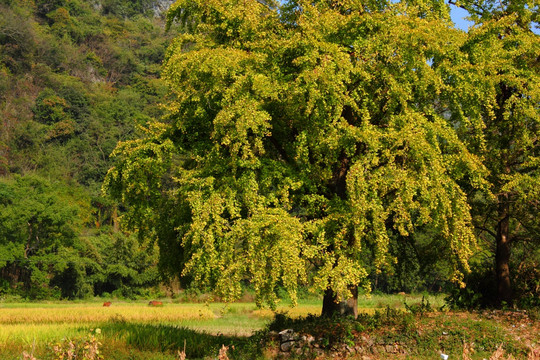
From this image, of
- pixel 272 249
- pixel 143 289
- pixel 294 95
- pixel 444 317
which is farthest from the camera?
pixel 143 289

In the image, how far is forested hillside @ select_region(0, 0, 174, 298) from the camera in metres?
47.6

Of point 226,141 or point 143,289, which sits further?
point 143,289

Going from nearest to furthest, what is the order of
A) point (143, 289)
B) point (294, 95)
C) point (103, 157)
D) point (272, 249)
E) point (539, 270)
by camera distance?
point (272, 249), point (294, 95), point (539, 270), point (143, 289), point (103, 157)

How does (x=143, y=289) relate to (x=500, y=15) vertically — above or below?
below

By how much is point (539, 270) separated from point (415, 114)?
8.56m

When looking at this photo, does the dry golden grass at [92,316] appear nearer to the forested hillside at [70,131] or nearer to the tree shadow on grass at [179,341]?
the forested hillside at [70,131]

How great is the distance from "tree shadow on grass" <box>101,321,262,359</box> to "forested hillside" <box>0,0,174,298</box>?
3.12 m

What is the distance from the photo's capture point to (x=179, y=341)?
16.2 meters

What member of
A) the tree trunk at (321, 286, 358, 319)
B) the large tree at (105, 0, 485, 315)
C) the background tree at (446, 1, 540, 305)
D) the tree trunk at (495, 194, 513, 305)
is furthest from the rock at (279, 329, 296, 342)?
the tree trunk at (495, 194, 513, 305)

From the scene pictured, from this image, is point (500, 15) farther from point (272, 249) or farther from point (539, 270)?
point (272, 249)

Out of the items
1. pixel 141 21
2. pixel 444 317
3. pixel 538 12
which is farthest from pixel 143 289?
pixel 141 21

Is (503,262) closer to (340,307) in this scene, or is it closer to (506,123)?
(506,123)

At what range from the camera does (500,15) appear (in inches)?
773

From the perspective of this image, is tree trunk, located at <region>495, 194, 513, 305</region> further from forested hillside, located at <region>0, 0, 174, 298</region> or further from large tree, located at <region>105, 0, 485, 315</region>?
forested hillside, located at <region>0, 0, 174, 298</region>
